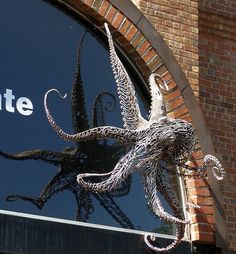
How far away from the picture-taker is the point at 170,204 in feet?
27.4

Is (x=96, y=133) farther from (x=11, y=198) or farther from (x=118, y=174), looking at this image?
(x=11, y=198)

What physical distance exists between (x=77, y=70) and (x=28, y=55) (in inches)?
20.5

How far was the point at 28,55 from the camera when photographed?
8.02 m

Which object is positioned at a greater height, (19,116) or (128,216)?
(19,116)

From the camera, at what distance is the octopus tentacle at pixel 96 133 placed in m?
7.84

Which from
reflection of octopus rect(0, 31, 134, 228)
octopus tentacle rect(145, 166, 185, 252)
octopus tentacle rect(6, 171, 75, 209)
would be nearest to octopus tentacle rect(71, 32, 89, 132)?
reflection of octopus rect(0, 31, 134, 228)

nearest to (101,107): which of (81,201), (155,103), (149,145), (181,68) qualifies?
(155,103)

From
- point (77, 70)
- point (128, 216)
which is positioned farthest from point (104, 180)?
point (77, 70)

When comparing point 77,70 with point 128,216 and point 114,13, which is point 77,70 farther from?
point 128,216

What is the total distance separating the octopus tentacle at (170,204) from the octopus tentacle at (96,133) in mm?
437

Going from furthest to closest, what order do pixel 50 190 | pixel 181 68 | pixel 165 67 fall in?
pixel 181 68 → pixel 165 67 → pixel 50 190

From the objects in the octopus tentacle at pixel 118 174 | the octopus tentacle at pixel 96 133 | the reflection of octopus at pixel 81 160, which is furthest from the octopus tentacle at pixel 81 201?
the octopus tentacle at pixel 96 133

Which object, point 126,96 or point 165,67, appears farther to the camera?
point 165,67

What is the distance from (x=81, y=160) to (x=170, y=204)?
0.87 meters
